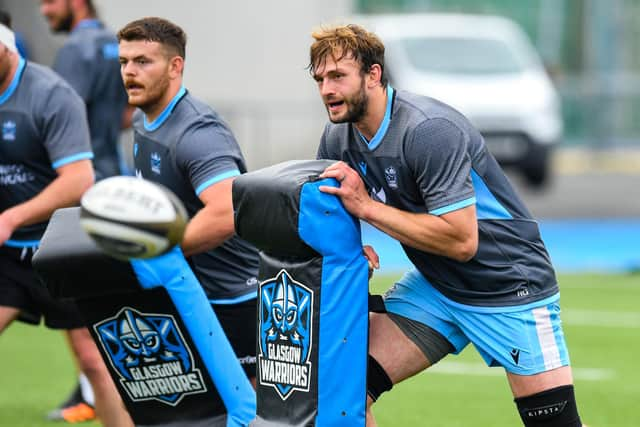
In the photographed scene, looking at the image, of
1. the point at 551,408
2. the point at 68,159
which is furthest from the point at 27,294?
the point at 551,408

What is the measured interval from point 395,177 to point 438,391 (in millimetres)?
3572

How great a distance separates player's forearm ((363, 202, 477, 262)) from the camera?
16.9ft

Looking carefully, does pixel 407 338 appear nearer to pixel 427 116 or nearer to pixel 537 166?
pixel 427 116

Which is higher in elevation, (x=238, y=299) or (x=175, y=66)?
(x=175, y=66)

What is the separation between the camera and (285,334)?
207 inches

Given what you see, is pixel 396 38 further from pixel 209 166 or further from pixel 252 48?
pixel 209 166

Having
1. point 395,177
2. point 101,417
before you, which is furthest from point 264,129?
point 395,177

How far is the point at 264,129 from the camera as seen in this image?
19.4 meters

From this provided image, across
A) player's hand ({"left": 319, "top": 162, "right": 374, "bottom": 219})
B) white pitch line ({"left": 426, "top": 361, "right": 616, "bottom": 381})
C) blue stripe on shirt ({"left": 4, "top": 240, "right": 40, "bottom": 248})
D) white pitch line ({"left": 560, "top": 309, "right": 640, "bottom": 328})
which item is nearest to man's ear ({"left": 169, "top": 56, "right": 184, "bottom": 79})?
player's hand ({"left": 319, "top": 162, "right": 374, "bottom": 219})

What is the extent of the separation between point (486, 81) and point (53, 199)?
13937 mm

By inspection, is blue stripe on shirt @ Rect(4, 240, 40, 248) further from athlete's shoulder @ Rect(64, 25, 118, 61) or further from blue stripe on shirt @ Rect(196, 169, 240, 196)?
athlete's shoulder @ Rect(64, 25, 118, 61)

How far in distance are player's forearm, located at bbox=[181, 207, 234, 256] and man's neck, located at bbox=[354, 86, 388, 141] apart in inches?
27.6

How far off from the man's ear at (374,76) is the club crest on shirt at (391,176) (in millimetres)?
338

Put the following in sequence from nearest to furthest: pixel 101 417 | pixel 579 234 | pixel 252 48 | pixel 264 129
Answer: pixel 101 417 → pixel 579 234 → pixel 264 129 → pixel 252 48
